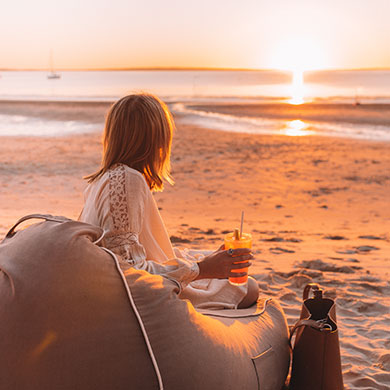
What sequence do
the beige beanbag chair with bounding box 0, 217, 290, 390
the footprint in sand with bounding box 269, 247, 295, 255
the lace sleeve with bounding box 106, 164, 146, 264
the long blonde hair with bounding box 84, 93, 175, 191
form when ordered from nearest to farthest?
the beige beanbag chair with bounding box 0, 217, 290, 390, the lace sleeve with bounding box 106, 164, 146, 264, the long blonde hair with bounding box 84, 93, 175, 191, the footprint in sand with bounding box 269, 247, 295, 255

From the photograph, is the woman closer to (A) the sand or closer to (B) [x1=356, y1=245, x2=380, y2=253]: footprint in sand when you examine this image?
(A) the sand

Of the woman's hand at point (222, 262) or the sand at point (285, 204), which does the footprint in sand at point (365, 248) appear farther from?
the woman's hand at point (222, 262)

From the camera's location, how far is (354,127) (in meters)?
17.1

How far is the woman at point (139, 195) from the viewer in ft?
6.82

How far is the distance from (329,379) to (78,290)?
1241 millimetres

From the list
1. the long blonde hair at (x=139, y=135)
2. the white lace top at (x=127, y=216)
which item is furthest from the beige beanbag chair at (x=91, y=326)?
the long blonde hair at (x=139, y=135)

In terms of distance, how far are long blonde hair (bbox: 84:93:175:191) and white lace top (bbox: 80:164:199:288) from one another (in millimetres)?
78

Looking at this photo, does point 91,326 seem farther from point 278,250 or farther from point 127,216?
point 278,250

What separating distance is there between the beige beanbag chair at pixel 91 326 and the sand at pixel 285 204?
3.55 ft

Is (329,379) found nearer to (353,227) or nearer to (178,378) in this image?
(178,378)

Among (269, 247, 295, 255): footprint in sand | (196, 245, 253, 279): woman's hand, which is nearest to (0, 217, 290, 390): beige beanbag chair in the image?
(196, 245, 253, 279): woman's hand

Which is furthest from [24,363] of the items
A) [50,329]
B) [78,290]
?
[78,290]

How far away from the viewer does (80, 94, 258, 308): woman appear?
6.82 ft

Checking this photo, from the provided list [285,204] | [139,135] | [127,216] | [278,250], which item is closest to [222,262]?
[127,216]
